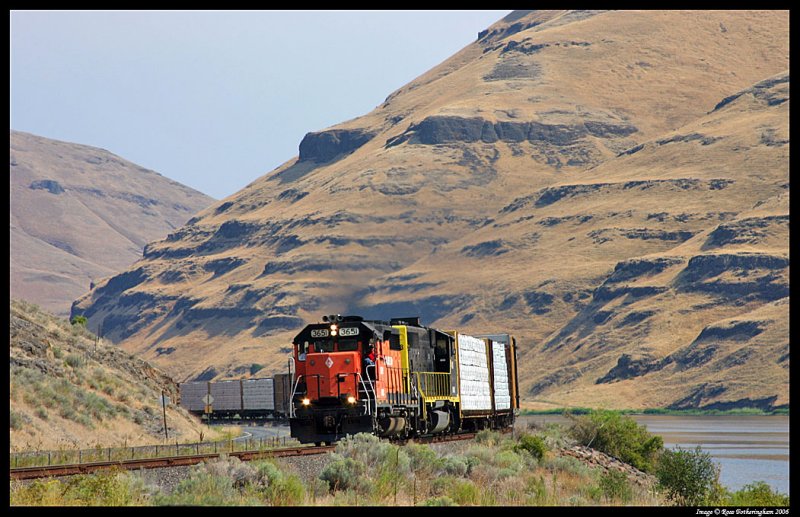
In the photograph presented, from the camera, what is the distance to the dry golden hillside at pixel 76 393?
4719cm

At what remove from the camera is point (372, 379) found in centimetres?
3372

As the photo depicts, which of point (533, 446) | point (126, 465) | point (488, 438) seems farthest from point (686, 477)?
point (126, 465)

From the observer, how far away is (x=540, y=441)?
43.9 meters

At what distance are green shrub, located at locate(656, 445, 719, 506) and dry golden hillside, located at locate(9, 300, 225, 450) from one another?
21.5 metres

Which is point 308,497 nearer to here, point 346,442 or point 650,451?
point 346,442

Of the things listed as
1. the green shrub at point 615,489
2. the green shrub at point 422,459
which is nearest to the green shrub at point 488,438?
the green shrub at point 615,489

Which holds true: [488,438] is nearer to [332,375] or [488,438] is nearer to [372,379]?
[372,379]

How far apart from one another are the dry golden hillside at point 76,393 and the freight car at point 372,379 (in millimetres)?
13845

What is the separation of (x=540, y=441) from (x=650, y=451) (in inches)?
794

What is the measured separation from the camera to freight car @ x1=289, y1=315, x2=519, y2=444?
33656 mm

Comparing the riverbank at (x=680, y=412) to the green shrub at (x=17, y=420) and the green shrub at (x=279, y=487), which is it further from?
the green shrub at (x=279, y=487)

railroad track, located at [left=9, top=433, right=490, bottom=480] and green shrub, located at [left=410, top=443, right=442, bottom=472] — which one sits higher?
railroad track, located at [left=9, top=433, right=490, bottom=480]

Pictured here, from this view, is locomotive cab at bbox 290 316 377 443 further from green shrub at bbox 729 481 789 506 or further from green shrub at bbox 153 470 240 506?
green shrub at bbox 729 481 789 506

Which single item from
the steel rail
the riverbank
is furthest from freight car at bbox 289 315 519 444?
the riverbank
